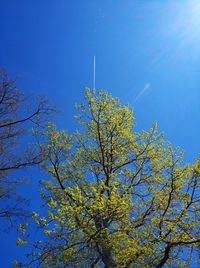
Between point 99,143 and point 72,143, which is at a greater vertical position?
point 72,143

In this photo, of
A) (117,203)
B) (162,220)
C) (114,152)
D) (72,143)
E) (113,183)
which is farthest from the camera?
(72,143)

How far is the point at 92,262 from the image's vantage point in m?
12.3

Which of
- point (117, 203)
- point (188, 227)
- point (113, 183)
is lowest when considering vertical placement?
point (188, 227)

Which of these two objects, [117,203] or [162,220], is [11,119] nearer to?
[117,203]

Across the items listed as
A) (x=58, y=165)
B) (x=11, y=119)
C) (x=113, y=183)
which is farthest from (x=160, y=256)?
(x=11, y=119)

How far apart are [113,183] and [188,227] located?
3306 mm

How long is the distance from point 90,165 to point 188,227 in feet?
17.4

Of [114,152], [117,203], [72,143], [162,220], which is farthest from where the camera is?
[72,143]

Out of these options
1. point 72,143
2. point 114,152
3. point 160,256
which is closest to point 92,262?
point 160,256

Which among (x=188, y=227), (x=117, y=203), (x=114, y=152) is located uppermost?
(x=114, y=152)

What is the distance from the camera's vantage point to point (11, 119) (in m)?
12.9

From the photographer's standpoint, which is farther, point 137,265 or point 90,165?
point 90,165

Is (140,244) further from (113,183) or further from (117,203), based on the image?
(113,183)

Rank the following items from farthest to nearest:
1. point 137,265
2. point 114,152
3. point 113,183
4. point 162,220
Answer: point 114,152, point 113,183, point 137,265, point 162,220
